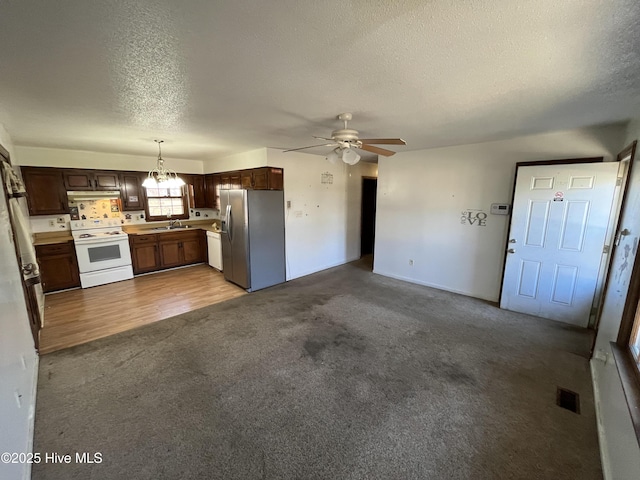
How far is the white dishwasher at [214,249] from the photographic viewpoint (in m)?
5.36

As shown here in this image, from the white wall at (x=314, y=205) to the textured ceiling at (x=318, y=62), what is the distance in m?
1.97

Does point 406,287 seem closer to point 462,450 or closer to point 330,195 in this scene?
point 330,195

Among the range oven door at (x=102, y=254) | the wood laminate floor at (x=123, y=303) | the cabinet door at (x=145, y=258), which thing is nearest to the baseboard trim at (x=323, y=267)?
the wood laminate floor at (x=123, y=303)

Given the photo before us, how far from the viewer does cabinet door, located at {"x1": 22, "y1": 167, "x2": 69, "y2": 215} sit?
4215 mm

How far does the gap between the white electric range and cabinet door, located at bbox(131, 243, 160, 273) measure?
13cm

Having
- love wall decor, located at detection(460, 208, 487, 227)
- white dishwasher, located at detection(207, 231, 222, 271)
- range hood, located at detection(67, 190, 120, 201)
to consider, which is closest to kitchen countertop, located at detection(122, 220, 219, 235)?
white dishwasher, located at detection(207, 231, 222, 271)

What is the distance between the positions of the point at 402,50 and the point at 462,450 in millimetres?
2564

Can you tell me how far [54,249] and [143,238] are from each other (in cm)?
126

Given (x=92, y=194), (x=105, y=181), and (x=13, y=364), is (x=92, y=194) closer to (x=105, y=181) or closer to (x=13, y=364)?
(x=105, y=181)

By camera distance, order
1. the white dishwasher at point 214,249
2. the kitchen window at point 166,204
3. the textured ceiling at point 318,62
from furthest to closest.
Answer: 1. the kitchen window at point 166,204
2. the white dishwasher at point 214,249
3. the textured ceiling at point 318,62

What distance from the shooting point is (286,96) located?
2084 millimetres

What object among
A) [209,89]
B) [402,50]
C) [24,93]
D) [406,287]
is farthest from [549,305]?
[24,93]

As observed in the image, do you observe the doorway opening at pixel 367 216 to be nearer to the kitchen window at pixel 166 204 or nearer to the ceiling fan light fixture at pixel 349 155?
the ceiling fan light fixture at pixel 349 155

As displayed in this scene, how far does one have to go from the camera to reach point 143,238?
5.09 m
